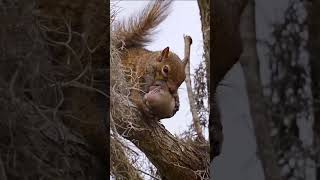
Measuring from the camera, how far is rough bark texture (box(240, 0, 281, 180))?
5.54ft

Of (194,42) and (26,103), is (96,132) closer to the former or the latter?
(26,103)

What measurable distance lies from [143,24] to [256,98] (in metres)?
0.53

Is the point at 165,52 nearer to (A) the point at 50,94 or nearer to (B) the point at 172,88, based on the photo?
(B) the point at 172,88

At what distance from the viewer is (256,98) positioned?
1.70 meters

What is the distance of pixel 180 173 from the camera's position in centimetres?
191

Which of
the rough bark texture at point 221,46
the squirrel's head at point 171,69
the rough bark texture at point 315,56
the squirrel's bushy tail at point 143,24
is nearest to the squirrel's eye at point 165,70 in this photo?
the squirrel's head at point 171,69

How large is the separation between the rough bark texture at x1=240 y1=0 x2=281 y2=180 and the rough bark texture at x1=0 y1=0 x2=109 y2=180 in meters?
0.48

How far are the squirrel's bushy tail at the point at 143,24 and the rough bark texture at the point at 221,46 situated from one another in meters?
0.24

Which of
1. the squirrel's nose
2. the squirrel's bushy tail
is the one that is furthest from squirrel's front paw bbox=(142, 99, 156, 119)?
the squirrel's bushy tail

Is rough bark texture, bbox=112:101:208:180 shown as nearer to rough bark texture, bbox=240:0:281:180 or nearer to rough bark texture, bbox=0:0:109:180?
rough bark texture, bbox=0:0:109:180

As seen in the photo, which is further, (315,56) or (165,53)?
(165,53)

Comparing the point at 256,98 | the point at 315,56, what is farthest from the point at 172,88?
the point at 315,56

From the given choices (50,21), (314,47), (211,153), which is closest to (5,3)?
(50,21)

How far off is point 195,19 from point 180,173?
22.1 inches
